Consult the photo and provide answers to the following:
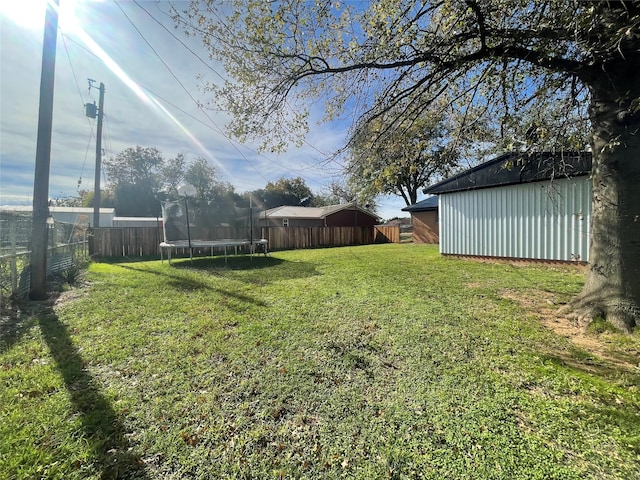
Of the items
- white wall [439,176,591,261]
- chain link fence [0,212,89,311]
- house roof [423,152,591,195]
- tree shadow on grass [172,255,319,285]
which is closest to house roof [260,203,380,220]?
house roof [423,152,591,195]

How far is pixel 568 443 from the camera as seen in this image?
5.43 feet

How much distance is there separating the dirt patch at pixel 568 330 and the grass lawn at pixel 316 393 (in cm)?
3

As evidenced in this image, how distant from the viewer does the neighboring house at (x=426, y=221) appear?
16828 mm

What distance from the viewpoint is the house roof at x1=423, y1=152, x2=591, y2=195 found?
659cm

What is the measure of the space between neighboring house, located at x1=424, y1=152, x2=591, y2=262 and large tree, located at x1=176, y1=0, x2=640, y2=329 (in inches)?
92.1

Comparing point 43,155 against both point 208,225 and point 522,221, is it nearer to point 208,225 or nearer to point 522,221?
point 208,225

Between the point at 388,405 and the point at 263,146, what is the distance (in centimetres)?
459

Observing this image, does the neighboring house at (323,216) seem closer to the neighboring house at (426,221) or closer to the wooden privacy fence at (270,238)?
the wooden privacy fence at (270,238)

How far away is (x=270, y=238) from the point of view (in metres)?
15.2

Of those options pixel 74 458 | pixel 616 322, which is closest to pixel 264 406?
pixel 74 458

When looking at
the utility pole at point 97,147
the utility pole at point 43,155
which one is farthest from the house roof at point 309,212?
the utility pole at point 43,155

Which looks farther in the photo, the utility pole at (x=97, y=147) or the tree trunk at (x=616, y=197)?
the utility pole at (x=97, y=147)

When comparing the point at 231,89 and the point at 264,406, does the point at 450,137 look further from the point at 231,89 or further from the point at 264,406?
the point at 264,406

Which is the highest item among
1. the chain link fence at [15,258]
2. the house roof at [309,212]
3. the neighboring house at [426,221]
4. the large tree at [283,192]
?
the large tree at [283,192]
